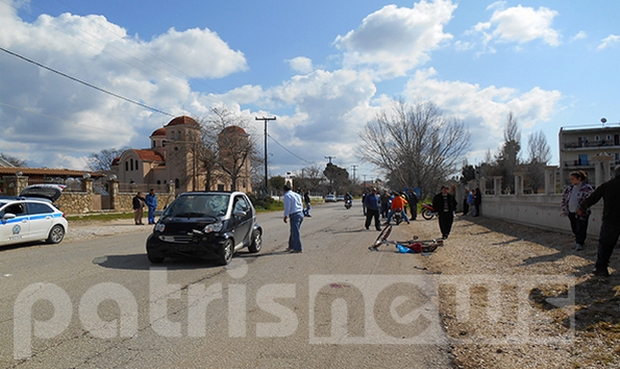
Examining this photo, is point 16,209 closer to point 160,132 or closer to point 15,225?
point 15,225

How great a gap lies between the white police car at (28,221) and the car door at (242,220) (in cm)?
647

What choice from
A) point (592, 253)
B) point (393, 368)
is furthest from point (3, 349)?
point (592, 253)

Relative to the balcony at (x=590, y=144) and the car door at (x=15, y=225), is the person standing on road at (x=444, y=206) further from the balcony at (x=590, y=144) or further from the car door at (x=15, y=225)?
the balcony at (x=590, y=144)

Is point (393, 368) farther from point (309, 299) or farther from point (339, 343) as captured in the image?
point (309, 299)

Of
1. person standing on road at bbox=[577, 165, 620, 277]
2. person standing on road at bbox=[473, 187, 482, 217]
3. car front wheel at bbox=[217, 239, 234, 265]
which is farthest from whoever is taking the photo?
person standing on road at bbox=[473, 187, 482, 217]

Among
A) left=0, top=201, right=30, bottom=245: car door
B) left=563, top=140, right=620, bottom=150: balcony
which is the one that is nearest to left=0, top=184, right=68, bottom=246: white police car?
left=0, top=201, right=30, bottom=245: car door

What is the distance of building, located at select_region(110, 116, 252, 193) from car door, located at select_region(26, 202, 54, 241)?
39.5m

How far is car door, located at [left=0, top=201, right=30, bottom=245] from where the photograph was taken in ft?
41.8

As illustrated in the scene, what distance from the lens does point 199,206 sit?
35.1ft

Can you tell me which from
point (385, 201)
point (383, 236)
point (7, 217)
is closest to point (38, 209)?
point (7, 217)

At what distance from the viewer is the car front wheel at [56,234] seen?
14547mm

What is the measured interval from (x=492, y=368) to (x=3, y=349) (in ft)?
15.3

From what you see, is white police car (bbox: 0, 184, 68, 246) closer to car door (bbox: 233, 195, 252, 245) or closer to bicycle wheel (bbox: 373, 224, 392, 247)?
car door (bbox: 233, 195, 252, 245)

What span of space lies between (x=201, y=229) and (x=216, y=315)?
401cm
